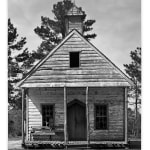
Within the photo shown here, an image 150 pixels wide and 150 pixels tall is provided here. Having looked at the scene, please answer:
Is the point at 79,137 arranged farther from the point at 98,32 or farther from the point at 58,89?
the point at 98,32

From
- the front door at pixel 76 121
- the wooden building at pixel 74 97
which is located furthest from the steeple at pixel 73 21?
the front door at pixel 76 121

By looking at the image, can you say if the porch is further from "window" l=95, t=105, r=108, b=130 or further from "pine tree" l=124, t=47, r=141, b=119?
"pine tree" l=124, t=47, r=141, b=119

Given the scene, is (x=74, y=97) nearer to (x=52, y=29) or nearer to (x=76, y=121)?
(x=76, y=121)

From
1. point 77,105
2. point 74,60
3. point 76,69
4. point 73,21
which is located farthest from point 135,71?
point 73,21

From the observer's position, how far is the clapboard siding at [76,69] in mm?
15602

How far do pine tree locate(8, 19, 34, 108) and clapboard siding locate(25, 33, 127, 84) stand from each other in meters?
1.01

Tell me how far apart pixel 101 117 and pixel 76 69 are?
3.09 metres

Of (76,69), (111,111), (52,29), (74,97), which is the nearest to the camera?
(76,69)

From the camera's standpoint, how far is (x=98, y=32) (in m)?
14.0

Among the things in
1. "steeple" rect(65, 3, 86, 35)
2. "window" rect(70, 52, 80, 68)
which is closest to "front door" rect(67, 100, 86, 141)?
"window" rect(70, 52, 80, 68)

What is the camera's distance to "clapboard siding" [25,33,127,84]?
15602mm

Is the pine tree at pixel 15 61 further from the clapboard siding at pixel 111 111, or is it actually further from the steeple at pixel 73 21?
the clapboard siding at pixel 111 111

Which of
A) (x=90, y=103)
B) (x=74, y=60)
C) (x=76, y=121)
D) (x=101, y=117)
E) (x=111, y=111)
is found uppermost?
(x=74, y=60)

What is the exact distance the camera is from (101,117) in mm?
16562
